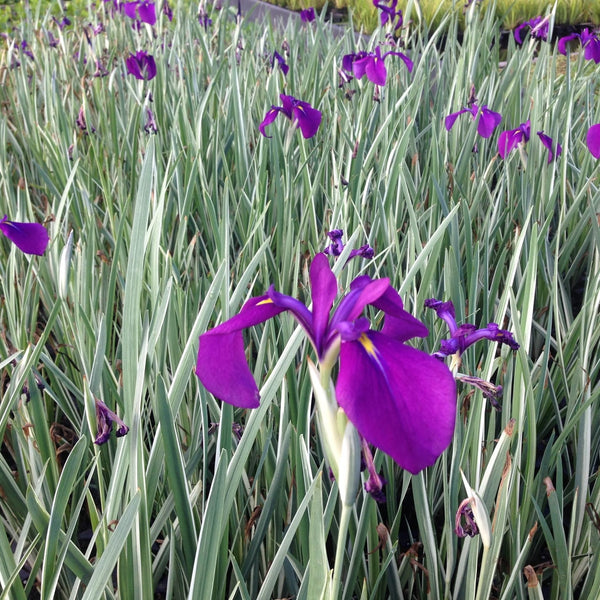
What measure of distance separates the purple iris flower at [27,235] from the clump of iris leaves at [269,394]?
2.2 inches

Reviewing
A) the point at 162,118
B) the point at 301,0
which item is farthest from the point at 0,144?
the point at 301,0

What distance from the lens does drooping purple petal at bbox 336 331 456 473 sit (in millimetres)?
417

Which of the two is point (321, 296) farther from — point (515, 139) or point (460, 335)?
point (515, 139)

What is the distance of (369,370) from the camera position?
17.6 inches

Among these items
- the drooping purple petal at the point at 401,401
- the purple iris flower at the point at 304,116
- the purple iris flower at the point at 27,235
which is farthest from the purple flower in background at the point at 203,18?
the drooping purple petal at the point at 401,401

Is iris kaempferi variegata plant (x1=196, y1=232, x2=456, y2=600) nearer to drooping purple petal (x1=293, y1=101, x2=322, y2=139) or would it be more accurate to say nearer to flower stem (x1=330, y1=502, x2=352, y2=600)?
flower stem (x1=330, y1=502, x2=352, y2=600)

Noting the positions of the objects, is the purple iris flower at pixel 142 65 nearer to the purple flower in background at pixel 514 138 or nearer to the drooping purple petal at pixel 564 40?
the purple flower in background at pixel 514 138

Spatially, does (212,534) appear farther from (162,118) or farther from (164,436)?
(162,118)

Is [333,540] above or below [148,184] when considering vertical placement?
below

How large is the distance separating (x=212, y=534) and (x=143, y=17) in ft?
9.20

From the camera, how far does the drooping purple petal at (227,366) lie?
51 cm

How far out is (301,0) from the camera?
6.49m

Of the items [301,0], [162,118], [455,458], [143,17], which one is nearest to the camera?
[455,458]

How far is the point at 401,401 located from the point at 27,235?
0.81 meters
